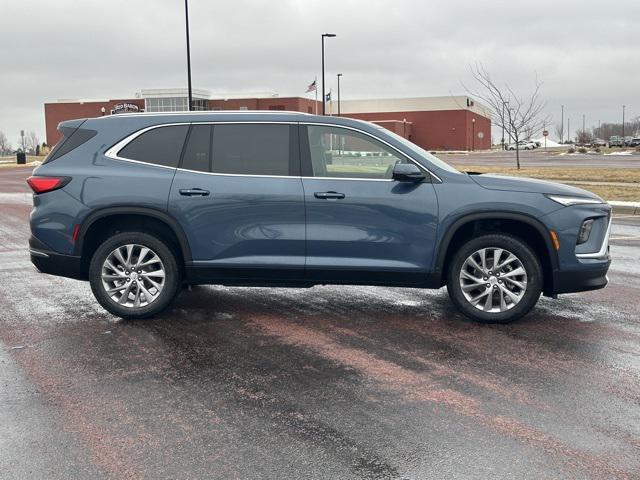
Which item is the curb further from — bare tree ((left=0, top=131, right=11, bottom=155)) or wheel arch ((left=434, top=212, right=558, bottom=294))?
bare tree ((left=0, top=131, right=11, bottom=155))

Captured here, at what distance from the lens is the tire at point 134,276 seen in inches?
254

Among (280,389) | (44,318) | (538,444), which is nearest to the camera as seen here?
(538,444)

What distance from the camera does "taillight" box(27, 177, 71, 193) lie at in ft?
21.1

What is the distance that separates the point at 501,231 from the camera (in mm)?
6430

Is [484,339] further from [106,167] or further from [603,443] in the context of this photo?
[106,167]

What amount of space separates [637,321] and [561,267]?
1.02 m

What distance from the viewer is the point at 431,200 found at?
6.17 metres

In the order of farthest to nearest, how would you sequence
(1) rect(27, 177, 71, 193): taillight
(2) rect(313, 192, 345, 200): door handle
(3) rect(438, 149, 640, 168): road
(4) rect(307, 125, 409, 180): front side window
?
(3) rect(438, 149, 640, 168): road
(1) rect(27, 177, 71, 193): taillight
(4) rect(307, 125, 409, 180): front side window
(2) rect(313, 192, 345, 200): door handle

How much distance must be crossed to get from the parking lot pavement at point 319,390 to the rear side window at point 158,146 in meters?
1.54

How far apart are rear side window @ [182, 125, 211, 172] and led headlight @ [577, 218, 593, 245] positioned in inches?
135

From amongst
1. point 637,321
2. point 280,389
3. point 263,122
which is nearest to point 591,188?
point 637,321

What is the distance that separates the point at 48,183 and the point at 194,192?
1.40 metres

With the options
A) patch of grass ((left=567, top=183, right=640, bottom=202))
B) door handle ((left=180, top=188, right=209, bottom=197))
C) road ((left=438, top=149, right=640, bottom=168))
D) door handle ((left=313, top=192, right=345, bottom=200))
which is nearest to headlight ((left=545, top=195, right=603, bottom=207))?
door handle ((left=313, top=192, right=345, bottom=200))

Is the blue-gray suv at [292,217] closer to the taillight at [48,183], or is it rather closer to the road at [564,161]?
the taillight at [48,183]
